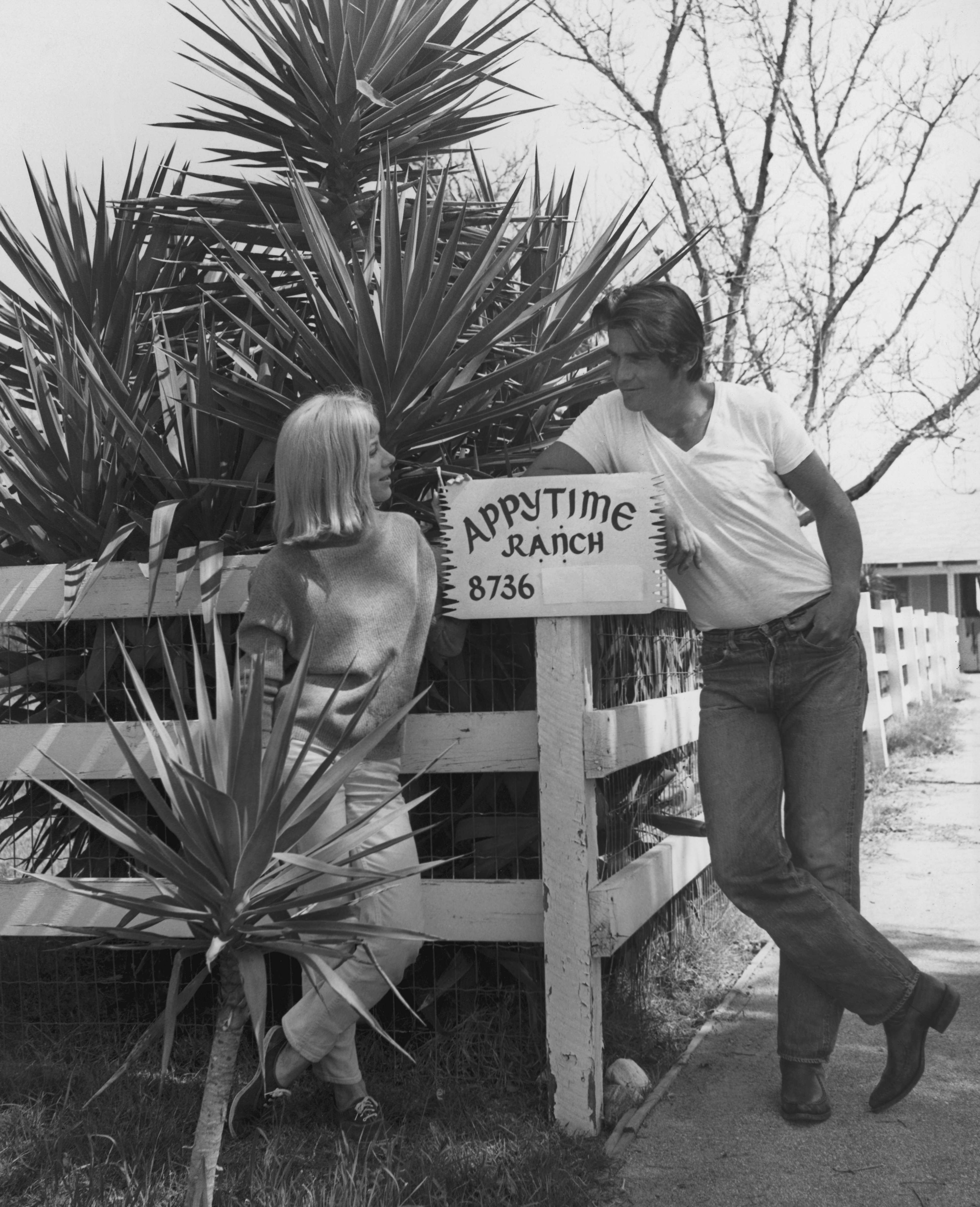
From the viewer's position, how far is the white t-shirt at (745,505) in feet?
10.7

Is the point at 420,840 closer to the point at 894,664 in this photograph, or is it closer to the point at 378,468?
the point at 378,468

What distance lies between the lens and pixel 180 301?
474 cm

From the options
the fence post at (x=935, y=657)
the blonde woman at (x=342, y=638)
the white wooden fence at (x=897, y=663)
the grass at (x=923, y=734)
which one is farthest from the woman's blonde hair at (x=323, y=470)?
the fence post at (x=935, y=657)

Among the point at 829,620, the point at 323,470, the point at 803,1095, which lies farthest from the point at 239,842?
the point at 803,1095

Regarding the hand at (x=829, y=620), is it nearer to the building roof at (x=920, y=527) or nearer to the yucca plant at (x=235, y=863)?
the yucca plant at (x=235, y=863)

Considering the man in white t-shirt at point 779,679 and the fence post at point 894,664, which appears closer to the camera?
the man in white t-shirt at point 779,679

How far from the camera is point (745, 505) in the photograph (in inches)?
128

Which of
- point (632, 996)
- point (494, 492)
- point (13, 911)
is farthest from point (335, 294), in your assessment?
point (632, 996)

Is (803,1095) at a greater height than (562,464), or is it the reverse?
(562,464)

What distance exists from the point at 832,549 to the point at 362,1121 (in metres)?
1.85

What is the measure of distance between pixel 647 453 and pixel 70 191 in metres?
2.96

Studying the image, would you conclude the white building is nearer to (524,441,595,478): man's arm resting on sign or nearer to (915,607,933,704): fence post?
(915,607,933,704): fence post

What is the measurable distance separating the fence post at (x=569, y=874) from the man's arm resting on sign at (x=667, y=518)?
0.29m

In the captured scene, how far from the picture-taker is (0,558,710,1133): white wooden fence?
10.4 ft
